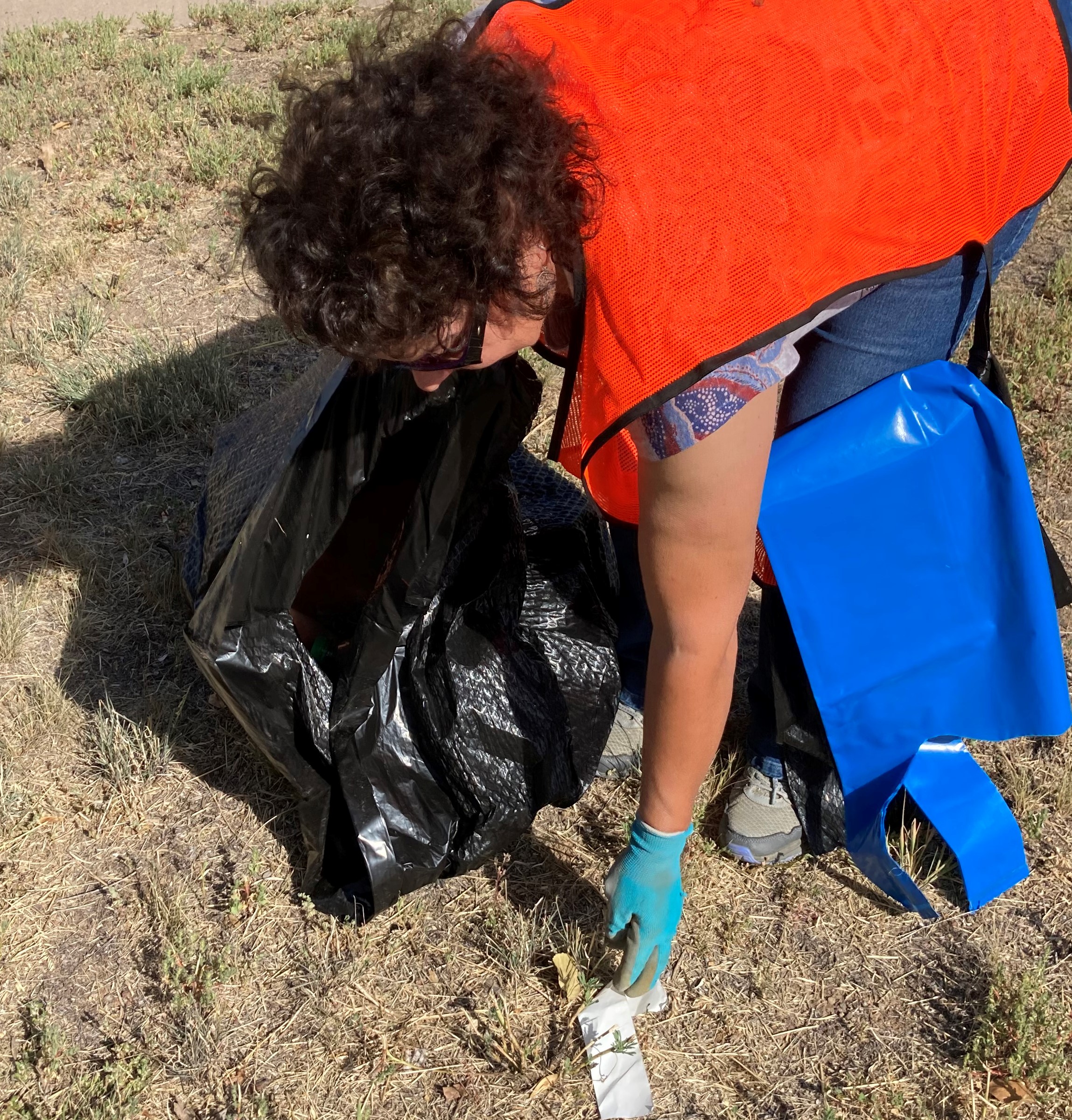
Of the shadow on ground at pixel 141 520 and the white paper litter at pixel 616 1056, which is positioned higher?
the shadow on ground at pixel 141 520

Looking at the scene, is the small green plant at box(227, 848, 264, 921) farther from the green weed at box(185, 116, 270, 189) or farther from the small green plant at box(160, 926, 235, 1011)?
the green weed at box(185, 116, 270, 189)

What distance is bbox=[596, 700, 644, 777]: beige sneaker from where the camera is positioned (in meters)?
2.21

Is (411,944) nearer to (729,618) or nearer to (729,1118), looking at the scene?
(729,1118)

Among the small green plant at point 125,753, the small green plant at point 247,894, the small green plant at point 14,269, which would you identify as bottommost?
the small green plant at point 247,894

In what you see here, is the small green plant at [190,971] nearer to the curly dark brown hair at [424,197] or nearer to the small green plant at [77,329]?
the curly dark brown hair at [424,197]

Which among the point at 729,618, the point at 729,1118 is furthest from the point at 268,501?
the point at 729,1118

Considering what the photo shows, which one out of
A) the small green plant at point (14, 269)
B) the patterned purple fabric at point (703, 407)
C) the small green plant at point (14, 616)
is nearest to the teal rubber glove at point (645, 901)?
the patterned purple fabric at point (703, 407)

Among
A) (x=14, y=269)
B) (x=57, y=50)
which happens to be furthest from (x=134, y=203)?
(x=57, y=50)

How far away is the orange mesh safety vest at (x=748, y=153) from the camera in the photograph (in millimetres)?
1158

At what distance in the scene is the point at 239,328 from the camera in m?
3.44

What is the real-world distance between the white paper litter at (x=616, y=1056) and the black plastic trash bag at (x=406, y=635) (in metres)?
0.35

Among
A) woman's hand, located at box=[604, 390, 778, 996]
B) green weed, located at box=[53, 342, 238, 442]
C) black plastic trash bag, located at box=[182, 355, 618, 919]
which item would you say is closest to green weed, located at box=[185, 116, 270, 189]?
green weed, located at box=[53, 342, 238, 442]

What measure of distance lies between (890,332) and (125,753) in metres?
1.63

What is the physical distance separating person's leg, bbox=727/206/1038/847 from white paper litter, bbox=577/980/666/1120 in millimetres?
981
